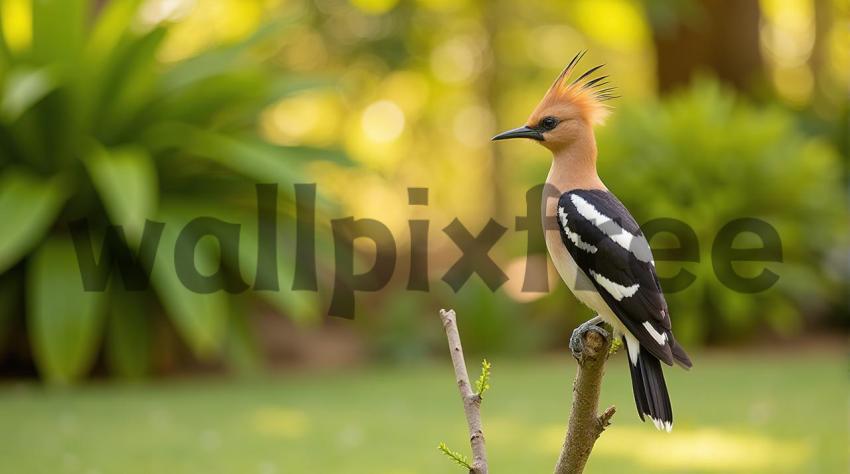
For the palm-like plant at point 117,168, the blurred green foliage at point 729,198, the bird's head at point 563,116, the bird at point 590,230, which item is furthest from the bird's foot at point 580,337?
the blurred green foliage at point 729,198

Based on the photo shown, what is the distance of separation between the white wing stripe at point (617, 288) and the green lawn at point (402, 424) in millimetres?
1878

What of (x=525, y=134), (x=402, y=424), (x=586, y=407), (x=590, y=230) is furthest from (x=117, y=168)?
(x=586, y=407)

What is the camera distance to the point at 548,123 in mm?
2439

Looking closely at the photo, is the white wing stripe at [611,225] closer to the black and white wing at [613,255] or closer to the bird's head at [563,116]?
the black and white wing at [613,255]

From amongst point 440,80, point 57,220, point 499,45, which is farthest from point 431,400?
point 440,80

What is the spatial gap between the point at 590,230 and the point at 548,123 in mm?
280

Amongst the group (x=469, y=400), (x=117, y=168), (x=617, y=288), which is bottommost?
(x=469, y=400)

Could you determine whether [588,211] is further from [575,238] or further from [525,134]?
[525,134]

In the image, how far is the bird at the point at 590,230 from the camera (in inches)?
92.3

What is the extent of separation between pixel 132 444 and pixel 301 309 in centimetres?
164

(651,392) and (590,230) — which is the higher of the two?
(590,230)

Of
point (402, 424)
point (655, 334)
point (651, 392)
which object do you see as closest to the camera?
point (651, 392)

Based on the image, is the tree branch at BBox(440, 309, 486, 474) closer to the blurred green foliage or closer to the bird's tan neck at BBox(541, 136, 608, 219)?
the bird's tan neck at BBox(541, 136, 608, 219)

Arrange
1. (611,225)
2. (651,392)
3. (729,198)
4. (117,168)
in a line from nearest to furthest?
(651,392) → (611,225) → (117,168) → (729,198)
